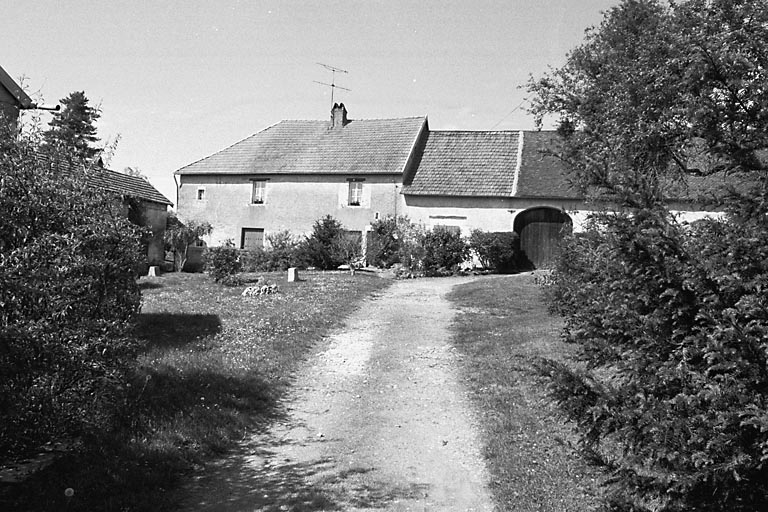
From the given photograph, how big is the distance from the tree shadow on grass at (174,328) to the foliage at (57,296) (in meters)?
4.60

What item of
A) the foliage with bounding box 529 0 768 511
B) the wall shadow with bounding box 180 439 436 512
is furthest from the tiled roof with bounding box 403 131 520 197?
the foliage with bounding box 529 0 768 511

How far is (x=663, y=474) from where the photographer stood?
3488mm

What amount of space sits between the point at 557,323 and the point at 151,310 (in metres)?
9.17

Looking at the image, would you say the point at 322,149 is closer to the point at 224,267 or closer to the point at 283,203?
the point at 283,203

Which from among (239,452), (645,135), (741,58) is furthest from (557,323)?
(741,58)

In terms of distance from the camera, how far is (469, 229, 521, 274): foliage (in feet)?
81.4

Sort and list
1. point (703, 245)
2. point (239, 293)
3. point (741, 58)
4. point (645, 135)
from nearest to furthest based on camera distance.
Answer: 1. point (703, 245)
2. point (741, 58)
3. point (645, 135)
4. point (239, 293)

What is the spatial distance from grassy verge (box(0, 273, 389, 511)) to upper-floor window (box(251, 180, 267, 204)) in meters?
15.6

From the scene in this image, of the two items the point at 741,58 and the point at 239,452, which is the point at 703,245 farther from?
the point at 239,452

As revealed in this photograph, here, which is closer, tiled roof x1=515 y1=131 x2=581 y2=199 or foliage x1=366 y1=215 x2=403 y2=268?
tiled roof x1=515 y1=131 x2=581 y2=199

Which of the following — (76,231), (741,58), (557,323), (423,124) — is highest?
(423,124)

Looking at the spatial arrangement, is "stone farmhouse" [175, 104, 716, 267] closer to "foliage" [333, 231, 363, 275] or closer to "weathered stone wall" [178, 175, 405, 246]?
"weathered stone wall" [178, 175, 405, 246]

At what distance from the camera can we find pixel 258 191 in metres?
31.1

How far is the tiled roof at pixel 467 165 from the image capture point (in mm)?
27469
